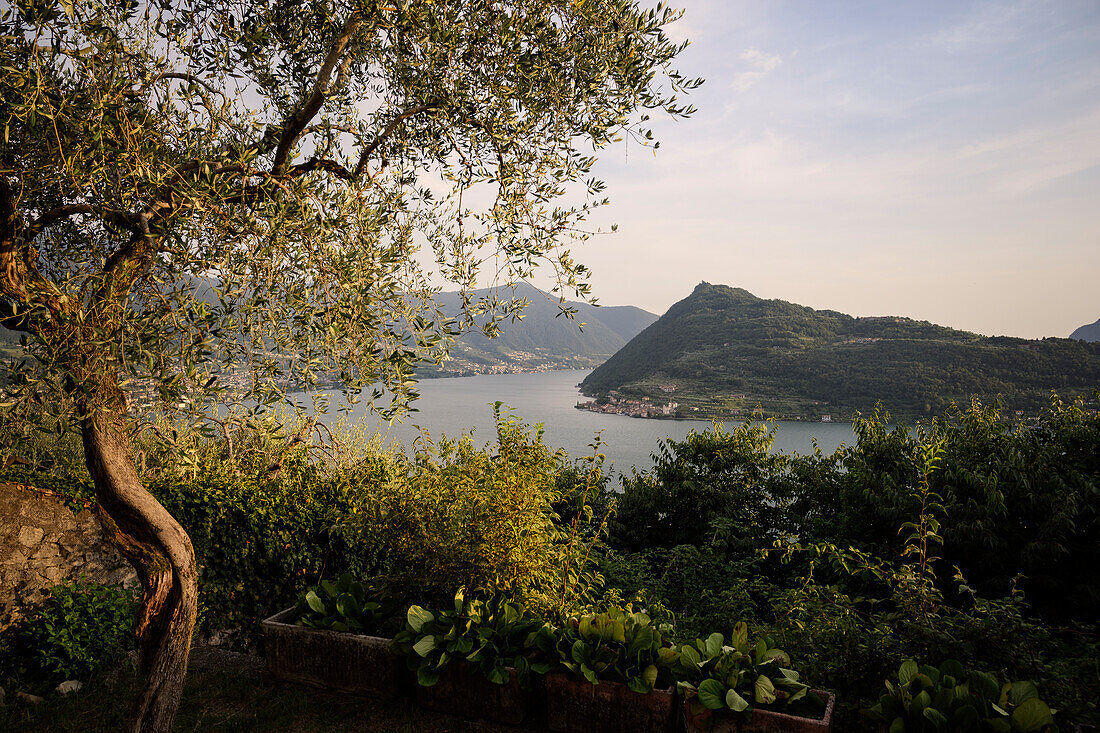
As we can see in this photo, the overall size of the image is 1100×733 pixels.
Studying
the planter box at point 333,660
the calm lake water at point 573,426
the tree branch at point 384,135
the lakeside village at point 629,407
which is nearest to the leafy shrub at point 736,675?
the planter box at point 333,660

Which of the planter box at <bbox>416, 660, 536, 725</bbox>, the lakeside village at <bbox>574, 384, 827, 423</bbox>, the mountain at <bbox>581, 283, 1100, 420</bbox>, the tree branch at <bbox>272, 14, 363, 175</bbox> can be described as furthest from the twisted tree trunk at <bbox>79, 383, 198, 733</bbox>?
the lakeside village at <bbox>574, 384, 827, 423</bbox>

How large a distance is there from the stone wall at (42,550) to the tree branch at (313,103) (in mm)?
4011

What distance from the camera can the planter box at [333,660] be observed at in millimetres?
3510

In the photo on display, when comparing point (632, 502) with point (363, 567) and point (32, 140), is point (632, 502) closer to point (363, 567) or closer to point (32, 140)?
point (363, 567)

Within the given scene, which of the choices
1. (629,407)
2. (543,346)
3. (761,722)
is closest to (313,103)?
(761,722)

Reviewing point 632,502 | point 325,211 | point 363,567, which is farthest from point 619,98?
point 632,502

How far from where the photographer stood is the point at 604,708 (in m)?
2.95

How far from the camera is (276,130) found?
3.20m

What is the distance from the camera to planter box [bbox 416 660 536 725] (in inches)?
125

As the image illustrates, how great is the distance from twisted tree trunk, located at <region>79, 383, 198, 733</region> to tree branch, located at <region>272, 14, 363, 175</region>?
189cm

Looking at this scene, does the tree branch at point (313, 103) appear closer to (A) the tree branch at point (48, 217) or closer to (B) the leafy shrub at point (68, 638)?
(A) the tree branch at point (48, 217)

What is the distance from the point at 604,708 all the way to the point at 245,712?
253cm

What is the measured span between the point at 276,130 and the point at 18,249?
1483 mm

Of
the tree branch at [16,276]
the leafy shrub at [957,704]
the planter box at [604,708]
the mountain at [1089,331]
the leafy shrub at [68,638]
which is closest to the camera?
the leafy shrub at [957,704]
